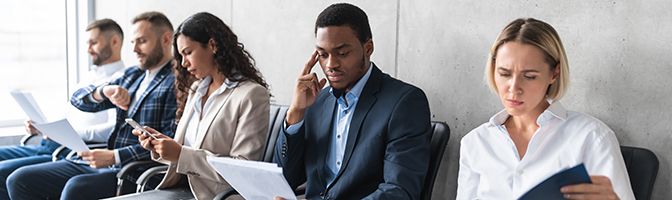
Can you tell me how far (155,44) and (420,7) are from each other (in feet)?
4.98

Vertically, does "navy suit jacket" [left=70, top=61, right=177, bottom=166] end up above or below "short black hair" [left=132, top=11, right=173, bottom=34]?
below

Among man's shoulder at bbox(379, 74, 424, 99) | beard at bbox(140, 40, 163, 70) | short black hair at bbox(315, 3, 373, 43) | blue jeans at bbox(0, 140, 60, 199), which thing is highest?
short black hair at bbox(315, 3, 373, 43)

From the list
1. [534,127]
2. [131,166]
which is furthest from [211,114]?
[534,127]

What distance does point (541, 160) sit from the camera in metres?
1.98

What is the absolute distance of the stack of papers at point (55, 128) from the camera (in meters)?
3.13

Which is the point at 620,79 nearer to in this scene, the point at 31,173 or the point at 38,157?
the point at 31,173

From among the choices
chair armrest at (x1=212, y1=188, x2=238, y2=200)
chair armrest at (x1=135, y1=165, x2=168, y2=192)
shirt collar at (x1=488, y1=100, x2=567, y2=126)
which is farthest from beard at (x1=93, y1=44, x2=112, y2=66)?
shirt collar at (x1=488, y1=100, x2=567, y2=126)

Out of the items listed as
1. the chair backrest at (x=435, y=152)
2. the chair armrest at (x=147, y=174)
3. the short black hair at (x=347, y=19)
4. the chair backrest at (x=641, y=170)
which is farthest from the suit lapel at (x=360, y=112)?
the chair armrest at (x=147, y=174)

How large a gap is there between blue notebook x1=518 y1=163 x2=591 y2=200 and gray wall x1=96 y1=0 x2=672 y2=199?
900 millimetres

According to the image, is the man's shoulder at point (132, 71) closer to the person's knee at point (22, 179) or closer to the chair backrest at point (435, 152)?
the person's knee at point (22, 179)

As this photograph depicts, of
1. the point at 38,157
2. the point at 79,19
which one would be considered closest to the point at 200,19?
the point at 38,157

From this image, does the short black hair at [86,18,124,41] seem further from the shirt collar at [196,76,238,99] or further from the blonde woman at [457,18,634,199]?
the blonde woman at [457,18,634,199]

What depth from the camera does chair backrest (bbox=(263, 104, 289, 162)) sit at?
10.0 feet

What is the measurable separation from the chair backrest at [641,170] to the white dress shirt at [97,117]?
2.79 m
